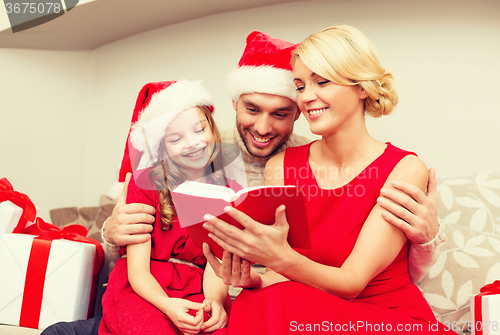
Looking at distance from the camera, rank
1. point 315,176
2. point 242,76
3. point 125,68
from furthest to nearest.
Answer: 1. point 125,68
2. point 242,76
3. point 315,176

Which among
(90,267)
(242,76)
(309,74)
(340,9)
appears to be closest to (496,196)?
(309,74)

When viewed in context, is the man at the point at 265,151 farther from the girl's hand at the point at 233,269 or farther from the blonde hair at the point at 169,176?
the girl's hand at the point at 233,269

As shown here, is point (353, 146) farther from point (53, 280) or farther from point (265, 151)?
point (53, 280)

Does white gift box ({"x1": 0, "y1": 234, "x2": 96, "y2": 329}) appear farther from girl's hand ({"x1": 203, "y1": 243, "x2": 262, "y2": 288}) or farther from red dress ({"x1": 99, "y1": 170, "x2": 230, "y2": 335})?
girl's hand ({"x1": 203, "y1": 243, "x2": 262, "y2": 288})

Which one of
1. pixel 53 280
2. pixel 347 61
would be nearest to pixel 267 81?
pixel 347 61

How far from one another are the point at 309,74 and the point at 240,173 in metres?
0.54

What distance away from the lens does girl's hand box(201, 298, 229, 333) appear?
3.54 feet

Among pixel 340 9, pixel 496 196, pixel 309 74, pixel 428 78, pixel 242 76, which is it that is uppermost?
pixel 340 9

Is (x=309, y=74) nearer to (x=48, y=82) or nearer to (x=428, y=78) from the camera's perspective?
(x=428, y=78)

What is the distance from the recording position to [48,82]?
8.16 ft

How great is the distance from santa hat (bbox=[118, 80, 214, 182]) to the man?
13 cm

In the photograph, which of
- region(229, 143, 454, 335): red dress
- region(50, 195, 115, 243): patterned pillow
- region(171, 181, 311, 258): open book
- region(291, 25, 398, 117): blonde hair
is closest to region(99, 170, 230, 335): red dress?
region(229, 143, 454, 335): red dress

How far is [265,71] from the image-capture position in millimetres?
1467

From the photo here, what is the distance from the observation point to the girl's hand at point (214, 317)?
3.54 ft
